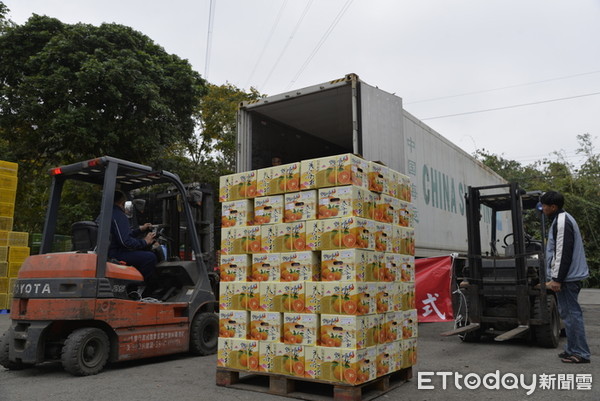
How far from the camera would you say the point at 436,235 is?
411 inches

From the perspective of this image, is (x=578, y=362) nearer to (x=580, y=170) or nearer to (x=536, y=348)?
(x=536, y=348)

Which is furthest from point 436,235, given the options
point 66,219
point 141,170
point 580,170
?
point 580,170

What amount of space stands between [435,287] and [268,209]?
5.93 m

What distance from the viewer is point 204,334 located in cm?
686

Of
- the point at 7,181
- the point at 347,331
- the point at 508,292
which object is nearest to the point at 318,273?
the point at 347,331

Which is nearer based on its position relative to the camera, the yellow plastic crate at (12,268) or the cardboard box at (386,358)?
the cardboard box at (386,358)

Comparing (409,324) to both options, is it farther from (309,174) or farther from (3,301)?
(3,301)

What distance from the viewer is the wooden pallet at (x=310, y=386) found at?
409 centimetres

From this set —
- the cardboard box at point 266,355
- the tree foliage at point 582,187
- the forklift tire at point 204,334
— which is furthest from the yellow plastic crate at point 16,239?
the tree foliage at point 582,187

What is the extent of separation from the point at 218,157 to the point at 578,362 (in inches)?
728

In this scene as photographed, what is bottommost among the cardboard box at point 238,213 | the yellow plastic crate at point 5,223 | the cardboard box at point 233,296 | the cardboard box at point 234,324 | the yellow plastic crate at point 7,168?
the cardboard box at point 234,324

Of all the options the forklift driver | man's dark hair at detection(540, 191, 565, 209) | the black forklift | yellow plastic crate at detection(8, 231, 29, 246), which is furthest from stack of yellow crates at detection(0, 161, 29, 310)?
man's dark hair at detection(540, 191, 565, 209)

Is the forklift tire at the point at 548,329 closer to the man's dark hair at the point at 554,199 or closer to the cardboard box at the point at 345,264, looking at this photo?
the man's dark hair at the point at 554,199

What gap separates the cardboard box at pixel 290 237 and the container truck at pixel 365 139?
292cm
